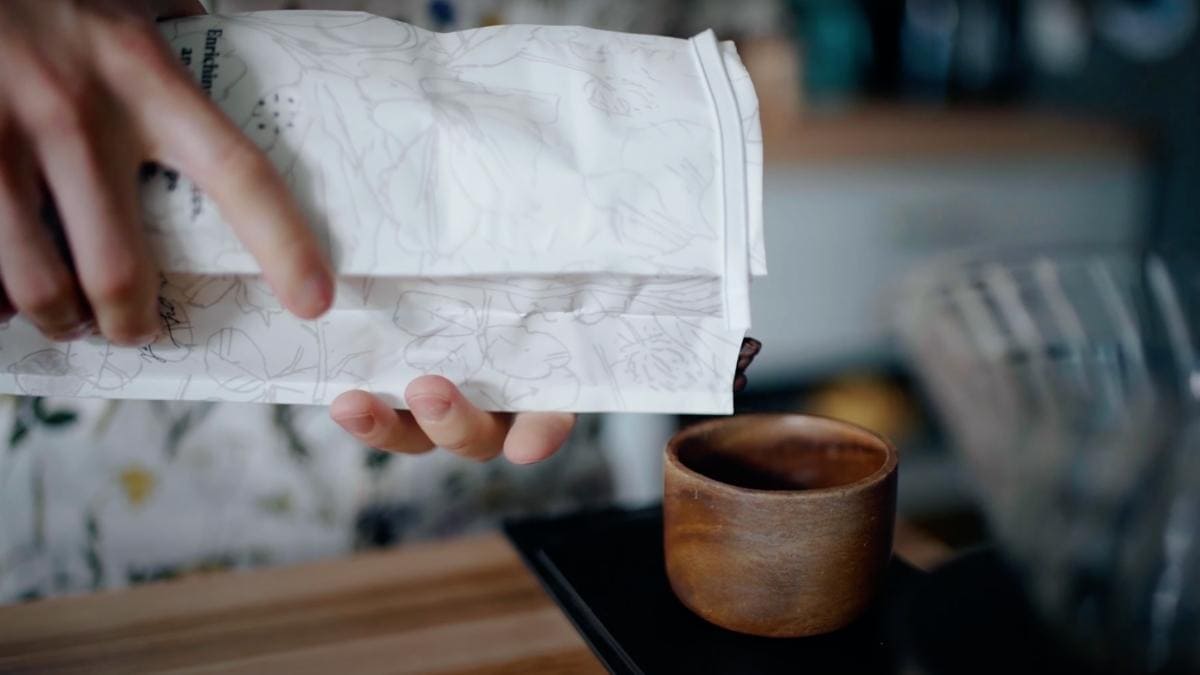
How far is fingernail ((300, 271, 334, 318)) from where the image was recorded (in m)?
0.35

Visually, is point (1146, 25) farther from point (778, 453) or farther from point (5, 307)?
point (5, 307)

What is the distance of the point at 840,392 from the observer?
1379 millimetres

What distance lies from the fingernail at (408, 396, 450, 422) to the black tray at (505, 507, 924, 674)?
12 cm

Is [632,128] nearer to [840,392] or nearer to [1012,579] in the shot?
[1012,579]

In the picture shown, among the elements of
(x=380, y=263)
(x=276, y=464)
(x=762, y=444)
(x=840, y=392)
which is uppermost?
(x=380, y=263)

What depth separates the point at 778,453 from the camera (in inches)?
18.1

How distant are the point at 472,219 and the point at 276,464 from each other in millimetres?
377

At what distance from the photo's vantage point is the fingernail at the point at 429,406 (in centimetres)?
42

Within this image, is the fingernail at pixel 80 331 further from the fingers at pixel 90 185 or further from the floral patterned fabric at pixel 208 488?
the floral patterned fabric at pixel 208 488

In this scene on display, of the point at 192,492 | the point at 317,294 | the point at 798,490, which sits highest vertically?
the point at 317,294

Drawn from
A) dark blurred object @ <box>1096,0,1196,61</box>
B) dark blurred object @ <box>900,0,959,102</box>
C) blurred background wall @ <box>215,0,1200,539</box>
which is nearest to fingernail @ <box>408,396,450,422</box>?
blurred background wall @ <box>215,0,1200,539</box>

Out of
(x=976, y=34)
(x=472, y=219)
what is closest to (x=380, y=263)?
(x=472, y=219)

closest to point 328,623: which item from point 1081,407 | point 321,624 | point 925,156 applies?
point 321,624

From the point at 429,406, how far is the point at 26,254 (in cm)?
16
